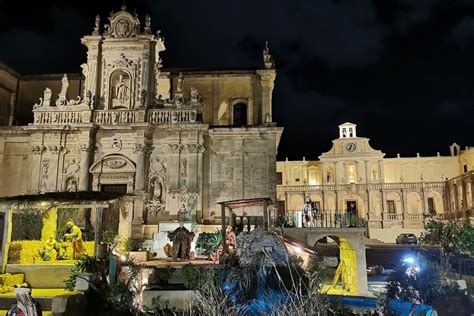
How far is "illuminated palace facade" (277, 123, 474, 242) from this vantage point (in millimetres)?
52625

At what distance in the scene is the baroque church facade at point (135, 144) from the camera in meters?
26.3

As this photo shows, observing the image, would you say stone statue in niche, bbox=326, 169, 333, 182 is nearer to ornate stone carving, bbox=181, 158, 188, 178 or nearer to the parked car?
the parked car

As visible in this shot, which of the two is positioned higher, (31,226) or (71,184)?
(71,184)

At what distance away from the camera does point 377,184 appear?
5391 centimetres

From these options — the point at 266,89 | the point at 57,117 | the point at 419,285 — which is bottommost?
the point at 419,285

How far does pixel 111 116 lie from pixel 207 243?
11.8m

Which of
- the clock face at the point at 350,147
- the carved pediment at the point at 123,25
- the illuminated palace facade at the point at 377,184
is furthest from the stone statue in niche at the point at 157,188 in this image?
the clock face at the point at 350,147

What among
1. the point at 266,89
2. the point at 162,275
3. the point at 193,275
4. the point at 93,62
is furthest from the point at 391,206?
the point at 193,275

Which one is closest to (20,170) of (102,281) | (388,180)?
(102,281)

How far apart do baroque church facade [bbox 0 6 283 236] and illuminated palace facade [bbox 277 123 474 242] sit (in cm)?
2633

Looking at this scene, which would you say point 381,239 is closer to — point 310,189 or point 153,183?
point 310,189

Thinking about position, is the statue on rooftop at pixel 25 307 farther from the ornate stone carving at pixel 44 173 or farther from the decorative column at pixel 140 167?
the ornate stone carving at pixel 44 173

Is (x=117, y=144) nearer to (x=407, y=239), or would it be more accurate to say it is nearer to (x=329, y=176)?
(x=407, y=239)

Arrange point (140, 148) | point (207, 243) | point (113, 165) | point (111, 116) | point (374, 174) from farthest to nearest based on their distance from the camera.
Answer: point (374, 174) → point (111, 116) → point (113, 165) → point (140, 148) → point (207, 243)
